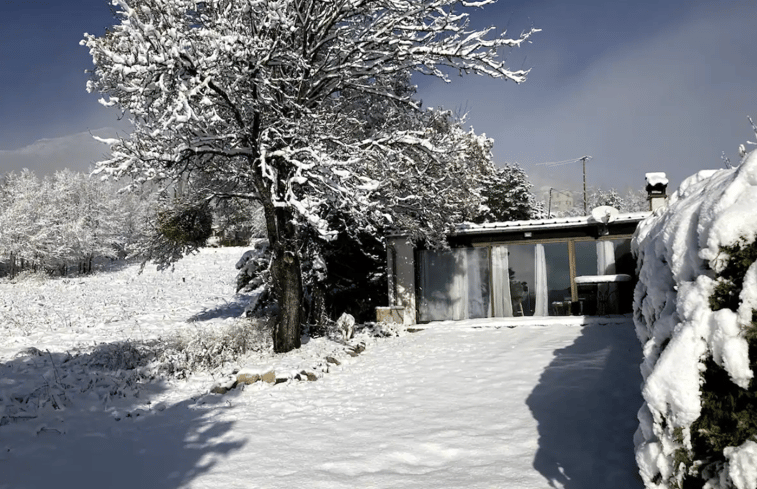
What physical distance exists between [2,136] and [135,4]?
46.7 ft

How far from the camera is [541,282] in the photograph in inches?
488

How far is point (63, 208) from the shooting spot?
3819cm

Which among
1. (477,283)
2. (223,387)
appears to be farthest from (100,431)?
(477,283)

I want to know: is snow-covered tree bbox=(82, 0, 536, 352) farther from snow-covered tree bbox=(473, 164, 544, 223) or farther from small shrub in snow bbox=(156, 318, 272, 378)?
snow-covered tree bbox=(473, 164, 544, 223)

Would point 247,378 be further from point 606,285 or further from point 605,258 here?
point 605,258

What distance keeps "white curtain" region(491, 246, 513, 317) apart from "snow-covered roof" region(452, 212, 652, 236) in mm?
731

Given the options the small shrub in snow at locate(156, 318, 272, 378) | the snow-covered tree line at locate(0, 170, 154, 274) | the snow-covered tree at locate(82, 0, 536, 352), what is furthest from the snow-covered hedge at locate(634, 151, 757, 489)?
the snow-covered tree line at locate(0, 170, 154, 274)

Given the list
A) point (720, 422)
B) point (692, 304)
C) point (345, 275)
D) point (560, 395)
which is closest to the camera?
point (720, 422)

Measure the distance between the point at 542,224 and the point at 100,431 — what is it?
1020 centimetres

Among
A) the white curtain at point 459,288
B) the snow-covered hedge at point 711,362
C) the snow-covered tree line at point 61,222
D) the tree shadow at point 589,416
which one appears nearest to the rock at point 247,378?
the tree shadow at point 589,416

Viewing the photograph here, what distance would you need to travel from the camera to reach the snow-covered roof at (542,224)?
1141 cm

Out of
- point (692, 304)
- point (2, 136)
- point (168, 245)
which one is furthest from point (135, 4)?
point (2, 136)

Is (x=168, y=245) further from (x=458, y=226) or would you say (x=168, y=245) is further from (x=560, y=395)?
(x=560, y=395)

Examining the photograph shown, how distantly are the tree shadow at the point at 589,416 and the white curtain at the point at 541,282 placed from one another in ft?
14.5
